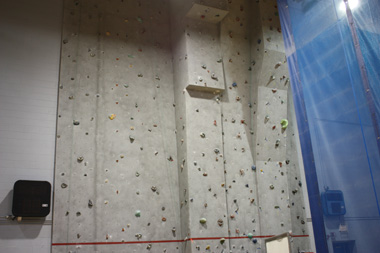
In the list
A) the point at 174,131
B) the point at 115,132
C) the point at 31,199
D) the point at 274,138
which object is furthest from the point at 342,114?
the point at 31,199

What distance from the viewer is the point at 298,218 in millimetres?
4023

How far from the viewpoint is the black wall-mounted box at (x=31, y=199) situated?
3105 millimetres

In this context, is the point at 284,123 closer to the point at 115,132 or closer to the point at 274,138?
the point at 274,138

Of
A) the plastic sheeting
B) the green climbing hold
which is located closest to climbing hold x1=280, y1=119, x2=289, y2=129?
the green climbing hold

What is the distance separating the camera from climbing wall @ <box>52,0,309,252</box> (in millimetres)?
3490

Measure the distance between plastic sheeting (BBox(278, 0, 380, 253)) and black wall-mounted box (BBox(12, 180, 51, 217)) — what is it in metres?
2.14

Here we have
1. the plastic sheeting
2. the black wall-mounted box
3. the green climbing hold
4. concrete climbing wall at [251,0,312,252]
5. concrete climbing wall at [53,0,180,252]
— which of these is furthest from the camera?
the green climbing hold

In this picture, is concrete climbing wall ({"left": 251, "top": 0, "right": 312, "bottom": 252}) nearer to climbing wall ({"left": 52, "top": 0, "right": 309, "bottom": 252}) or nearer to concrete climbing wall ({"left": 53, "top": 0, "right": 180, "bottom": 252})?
climbing wall ({"left": 52, "top": 0, "right": 309, "bottom": 252})

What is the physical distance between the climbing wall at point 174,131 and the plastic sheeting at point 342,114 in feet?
2.63

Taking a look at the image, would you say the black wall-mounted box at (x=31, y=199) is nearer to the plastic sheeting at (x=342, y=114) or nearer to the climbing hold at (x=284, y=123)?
the plastic sheeting at (x=342, y=114)

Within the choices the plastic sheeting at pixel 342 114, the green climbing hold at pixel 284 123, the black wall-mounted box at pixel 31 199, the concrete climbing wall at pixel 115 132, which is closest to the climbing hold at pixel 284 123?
the green climbing hold at pixel 284 123

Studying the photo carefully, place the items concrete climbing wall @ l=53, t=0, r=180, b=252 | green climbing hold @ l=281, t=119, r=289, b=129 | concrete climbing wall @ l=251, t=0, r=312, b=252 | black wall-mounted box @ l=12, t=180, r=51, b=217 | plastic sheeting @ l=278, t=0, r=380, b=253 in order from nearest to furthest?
plastic sheeting @ l=278, t=0, r=380, b=253, black wall-mounted box @ l=12, t=180, r=51, b=217, concrete climbing wall @ l=53, t=0, r=180, b=252, concrete climbing wall @ l=251, t=0, r=312, b=252, green climbing hold @ l=281, t=119, r=289, b=129

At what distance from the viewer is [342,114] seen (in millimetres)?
2975

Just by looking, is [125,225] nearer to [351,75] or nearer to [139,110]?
[139,110]
